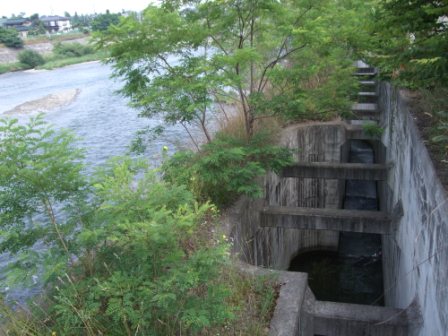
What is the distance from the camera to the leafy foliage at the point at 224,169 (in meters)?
6.83

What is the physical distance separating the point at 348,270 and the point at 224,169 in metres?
7.40

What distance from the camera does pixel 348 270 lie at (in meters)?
12.5

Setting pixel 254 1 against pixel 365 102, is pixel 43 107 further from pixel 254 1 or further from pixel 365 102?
pixel 254 1

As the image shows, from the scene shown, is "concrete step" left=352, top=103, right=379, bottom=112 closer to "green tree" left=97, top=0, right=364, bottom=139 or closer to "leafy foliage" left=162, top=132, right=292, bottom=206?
"green tree" left=97, top=0, right=364, bottom=139

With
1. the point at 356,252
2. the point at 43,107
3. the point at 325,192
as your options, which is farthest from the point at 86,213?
the point at 43,107

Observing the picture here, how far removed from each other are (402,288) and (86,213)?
552 cm

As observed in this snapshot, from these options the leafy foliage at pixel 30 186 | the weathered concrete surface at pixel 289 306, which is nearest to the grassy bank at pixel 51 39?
the leafy foliage at pixel 30 186

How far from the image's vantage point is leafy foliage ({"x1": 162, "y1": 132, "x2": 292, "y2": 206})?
6828 mm

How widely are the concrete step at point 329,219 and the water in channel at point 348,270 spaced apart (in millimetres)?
3446

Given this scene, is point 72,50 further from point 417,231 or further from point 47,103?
point 417,231

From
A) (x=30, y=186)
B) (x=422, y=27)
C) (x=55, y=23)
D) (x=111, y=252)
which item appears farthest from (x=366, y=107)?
(x=55, y=23)

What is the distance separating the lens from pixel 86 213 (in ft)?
14.4

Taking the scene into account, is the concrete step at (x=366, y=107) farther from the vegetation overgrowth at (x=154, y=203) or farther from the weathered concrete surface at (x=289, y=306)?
the weathered concrete surface at (x=289, y=306)

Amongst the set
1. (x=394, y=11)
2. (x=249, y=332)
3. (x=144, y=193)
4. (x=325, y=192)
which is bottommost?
(x=325, y=192)
